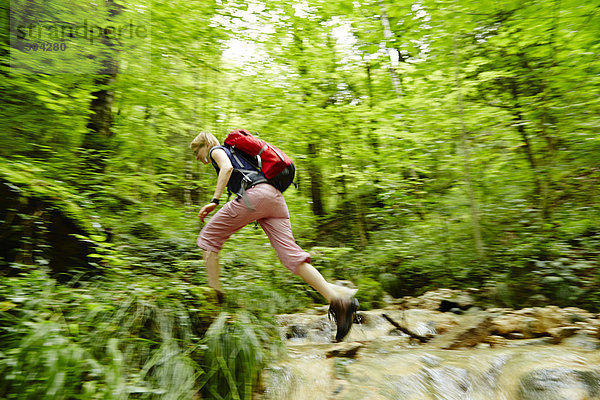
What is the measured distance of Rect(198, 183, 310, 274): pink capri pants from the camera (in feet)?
10.9

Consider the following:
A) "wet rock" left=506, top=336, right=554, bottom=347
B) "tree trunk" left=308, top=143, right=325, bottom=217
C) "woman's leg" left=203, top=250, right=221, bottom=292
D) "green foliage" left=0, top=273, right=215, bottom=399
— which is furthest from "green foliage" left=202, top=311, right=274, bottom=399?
"tree trunk" left=308, top=143, right=325, bottom=217

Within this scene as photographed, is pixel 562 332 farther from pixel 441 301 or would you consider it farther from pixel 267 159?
pixel 267 159

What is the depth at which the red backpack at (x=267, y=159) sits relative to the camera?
3367mm

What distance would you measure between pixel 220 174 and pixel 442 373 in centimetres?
254

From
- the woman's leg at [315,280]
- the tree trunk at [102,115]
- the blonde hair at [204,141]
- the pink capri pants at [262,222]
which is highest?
the tree trunk at [102,115]

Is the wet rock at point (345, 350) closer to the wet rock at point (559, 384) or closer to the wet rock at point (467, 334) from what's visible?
the wet rock at point (467, 334)

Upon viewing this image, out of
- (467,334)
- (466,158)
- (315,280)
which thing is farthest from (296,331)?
(466,158)

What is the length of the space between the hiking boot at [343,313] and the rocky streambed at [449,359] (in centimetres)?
29

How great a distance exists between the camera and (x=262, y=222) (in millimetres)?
3539

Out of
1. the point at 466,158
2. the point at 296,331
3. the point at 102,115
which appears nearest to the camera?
the point at 296,331

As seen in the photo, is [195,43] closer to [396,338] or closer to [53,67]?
[53,67]

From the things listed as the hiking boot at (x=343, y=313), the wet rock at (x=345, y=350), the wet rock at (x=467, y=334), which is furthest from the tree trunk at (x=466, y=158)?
the hiking boot at (x=343, y=313)

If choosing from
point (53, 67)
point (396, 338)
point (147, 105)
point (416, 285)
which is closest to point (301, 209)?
point (416, 285)

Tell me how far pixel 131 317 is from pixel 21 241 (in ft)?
5.06
